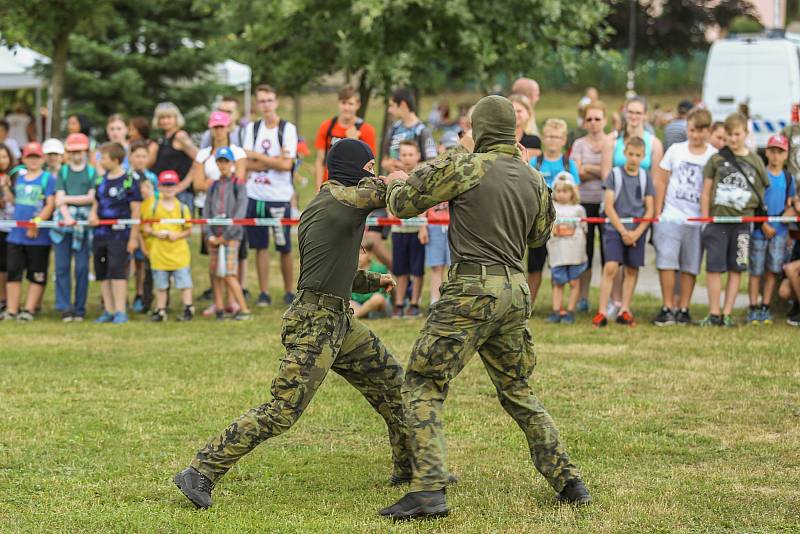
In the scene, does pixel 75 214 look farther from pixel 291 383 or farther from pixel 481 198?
pixel 481 198

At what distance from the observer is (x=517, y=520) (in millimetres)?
6391

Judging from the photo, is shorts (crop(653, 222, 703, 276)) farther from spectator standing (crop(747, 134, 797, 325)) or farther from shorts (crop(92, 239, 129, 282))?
shorts (crop(92, 239, 129, 282))

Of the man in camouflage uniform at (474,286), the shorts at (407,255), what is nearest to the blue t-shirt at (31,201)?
the shorts at (407,255)

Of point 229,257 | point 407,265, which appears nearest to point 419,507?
point 407,265

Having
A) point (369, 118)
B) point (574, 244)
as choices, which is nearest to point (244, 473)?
point (574, 244)

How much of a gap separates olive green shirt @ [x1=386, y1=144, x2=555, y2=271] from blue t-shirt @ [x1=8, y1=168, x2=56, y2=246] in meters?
8.10

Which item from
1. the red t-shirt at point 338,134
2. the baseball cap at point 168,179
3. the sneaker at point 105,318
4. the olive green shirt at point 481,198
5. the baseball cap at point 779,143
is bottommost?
the sneaker at point 105,318

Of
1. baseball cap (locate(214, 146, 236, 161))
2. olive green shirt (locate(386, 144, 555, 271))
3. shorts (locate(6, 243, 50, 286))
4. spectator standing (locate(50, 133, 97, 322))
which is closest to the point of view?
olive green shirt (locate(386, 144, 555, 271))

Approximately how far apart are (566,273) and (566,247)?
282 millimetres

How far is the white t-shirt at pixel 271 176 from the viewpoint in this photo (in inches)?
538

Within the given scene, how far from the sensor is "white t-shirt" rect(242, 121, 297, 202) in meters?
13.7

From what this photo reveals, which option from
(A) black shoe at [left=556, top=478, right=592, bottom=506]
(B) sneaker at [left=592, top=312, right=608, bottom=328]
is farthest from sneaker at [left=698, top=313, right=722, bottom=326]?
(A) black shoe at [left=556, top=478, right=592, bottom=506]

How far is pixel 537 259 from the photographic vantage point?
Answer: 12906 mm

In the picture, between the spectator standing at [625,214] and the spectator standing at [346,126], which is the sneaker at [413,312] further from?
the spectator standing at [625,214]
